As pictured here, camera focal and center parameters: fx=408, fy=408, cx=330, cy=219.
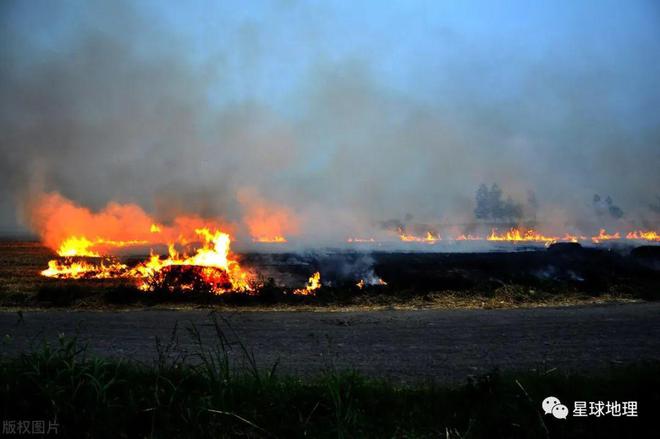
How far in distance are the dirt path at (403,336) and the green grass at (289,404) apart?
0.83 meters

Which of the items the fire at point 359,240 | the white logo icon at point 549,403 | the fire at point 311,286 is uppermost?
the fire at point 359,240

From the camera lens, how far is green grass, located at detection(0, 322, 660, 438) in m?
3.85

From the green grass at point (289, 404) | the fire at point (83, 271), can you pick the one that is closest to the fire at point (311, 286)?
the green grass at point (289, 404)

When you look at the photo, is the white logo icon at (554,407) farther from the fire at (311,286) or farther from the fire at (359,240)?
the fire at (359,240)

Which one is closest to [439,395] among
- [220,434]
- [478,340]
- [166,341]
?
[220,434]

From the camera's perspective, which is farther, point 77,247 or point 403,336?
point 77,247

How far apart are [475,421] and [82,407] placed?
390cm

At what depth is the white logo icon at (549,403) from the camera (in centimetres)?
411

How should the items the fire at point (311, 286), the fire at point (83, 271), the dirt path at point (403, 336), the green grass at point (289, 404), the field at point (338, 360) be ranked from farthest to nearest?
the fire at point (83, 271) → the fire at point (311, 286) → the dirt path at point (403, 336) → the field at point (338, 360) → the green grass at point (289, 404)

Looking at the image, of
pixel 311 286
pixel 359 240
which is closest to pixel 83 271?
pixel 311 286

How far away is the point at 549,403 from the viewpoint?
4238 millimetres

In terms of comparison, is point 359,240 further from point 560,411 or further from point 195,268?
point 560,411

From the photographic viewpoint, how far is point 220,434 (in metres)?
3.79

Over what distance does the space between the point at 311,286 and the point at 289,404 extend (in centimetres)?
1230
